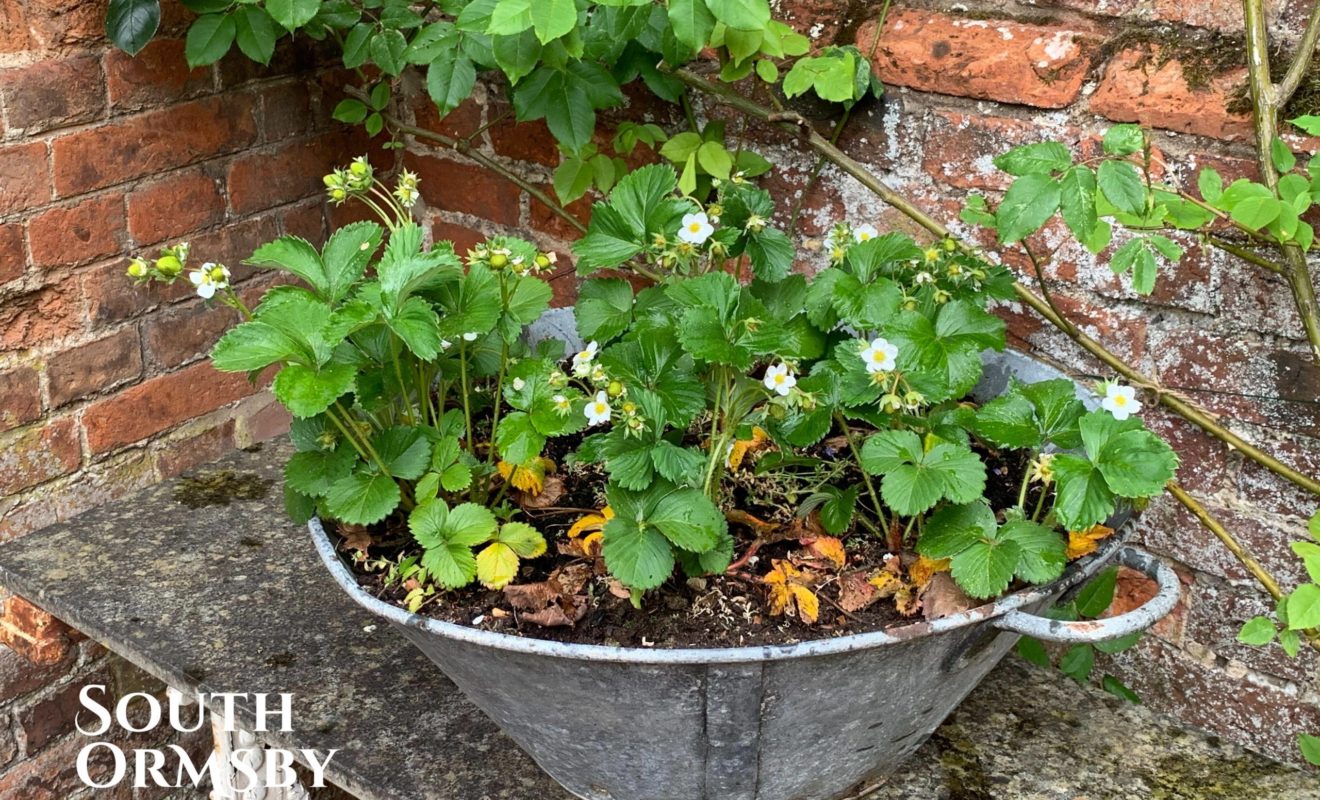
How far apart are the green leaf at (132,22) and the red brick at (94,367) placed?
0.36 metres

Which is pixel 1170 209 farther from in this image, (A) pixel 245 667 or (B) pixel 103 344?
(B) pixel 103 344

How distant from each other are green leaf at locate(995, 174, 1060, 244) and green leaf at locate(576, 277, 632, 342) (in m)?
0.31

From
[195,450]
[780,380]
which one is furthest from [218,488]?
[780,380]

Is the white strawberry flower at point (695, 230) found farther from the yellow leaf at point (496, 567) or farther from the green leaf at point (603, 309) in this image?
the yellow leaf at point (496, 567)

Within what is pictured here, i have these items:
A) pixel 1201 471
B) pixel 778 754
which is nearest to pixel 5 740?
pixel 778 754

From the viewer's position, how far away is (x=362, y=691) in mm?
1229

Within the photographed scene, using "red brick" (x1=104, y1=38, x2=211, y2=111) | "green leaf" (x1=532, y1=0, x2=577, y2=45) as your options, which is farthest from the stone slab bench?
"green leaf" (x1=532, y1=0, x2=577, y2=45)

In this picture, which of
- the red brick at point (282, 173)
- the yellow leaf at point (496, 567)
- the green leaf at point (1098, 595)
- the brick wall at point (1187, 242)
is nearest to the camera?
the yellow leaf at point (496, 567)

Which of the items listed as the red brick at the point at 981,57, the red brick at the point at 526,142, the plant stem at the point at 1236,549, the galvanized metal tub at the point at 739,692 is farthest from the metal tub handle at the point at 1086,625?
the red brick at the point at 526,142

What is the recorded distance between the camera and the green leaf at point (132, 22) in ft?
4.59

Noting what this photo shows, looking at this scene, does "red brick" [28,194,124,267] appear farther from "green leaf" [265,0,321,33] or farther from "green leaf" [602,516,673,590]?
"green leaf" [602,516,673,590]

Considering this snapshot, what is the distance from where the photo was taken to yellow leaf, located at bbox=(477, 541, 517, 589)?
3.27 feet

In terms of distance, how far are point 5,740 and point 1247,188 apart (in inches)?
58.7

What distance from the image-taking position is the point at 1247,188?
1.03 metres
